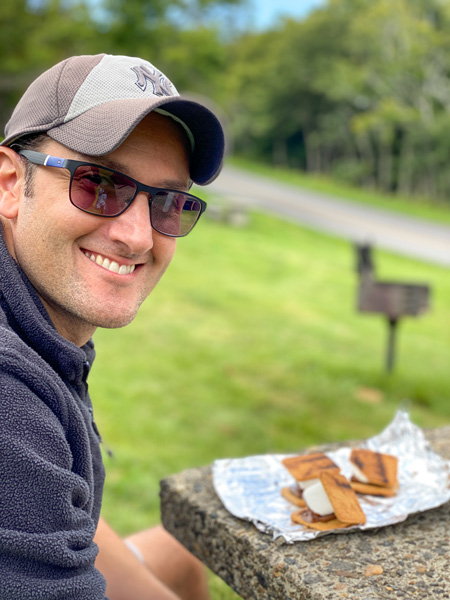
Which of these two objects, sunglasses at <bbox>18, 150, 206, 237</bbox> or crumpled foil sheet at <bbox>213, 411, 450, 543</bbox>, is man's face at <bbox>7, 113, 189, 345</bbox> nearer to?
sunglasses at <bbox>18, 150, 206, 237</bbox>

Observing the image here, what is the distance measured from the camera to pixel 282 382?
591cm

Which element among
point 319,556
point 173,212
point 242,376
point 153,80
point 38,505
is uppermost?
point 153,80

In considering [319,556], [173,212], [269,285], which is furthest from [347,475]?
[269,285]

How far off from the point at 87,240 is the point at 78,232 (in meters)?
0.03

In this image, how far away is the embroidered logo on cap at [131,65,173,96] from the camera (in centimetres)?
140

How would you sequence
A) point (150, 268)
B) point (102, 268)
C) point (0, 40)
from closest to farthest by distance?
point (102, 268) < point (150, 268) < point (0, 40)

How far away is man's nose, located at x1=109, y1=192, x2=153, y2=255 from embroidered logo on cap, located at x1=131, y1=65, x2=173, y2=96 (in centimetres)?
23

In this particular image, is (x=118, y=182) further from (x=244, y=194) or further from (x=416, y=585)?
(x=244, y=194)

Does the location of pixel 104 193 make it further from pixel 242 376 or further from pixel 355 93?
pixel 355 93

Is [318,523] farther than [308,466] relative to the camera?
No

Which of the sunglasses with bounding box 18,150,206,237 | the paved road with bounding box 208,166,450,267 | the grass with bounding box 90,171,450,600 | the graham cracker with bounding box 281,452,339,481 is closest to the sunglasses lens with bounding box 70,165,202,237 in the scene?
the sunglasses with bounding box 18,150,206,237

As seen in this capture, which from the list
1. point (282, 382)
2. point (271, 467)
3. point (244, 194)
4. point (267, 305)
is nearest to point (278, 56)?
point (244, 194)

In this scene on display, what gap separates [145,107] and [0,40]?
1765 centimetres

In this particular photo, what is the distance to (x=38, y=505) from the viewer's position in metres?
1.04
